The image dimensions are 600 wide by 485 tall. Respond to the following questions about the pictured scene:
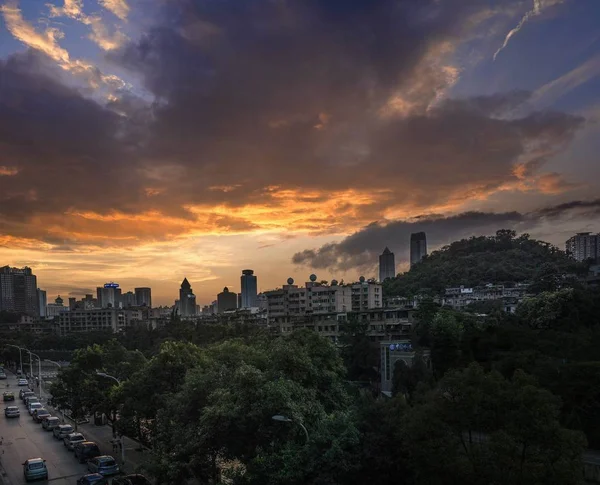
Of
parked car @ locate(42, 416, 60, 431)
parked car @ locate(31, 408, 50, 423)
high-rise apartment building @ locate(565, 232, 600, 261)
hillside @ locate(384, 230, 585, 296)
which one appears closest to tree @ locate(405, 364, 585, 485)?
parked car @ locate(42, 416, 60, 431)

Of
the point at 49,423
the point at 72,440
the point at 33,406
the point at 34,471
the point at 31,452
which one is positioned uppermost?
the point at 34,471

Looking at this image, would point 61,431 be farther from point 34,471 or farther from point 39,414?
point 34,471

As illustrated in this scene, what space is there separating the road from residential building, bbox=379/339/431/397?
23241mm

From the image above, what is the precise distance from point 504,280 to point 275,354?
8754 centimetres

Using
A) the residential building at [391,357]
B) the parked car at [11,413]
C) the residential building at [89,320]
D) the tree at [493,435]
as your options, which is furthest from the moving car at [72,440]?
the residential building at [89,320]

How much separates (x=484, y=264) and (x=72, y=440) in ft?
307

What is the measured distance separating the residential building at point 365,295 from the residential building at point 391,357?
35.5 metres

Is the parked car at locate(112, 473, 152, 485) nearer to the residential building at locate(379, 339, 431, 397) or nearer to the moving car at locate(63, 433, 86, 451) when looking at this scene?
the moving car at locate(63, 433, 86, 451)

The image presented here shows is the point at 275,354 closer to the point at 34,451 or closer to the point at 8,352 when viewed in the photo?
the point at 34,451

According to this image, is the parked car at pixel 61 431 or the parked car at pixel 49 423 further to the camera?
the parked car at pixel 49 423

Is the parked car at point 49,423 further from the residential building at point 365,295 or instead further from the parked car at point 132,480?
the residential building at point 365,295

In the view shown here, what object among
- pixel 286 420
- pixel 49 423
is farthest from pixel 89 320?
pixel 286 420

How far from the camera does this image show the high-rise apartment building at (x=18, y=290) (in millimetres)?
173000

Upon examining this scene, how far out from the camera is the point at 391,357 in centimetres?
3938
